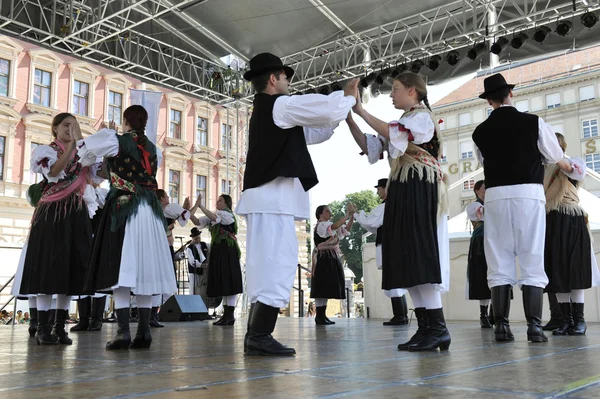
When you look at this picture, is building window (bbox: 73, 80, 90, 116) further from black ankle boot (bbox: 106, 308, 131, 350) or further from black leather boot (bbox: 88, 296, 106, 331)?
black ankle boot (bbox: 106, 308, 131, 350)

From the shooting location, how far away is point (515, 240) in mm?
3713

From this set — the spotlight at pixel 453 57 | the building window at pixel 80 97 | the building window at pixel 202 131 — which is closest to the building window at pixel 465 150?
the building window at pixel 202 131

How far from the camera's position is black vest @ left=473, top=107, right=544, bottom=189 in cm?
367

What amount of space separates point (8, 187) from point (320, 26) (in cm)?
1137

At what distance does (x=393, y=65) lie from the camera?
11.3 meters

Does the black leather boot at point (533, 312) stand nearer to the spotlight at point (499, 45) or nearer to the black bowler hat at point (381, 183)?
the black bowler hat at point (381, 183)

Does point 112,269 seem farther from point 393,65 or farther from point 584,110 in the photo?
point 584,110

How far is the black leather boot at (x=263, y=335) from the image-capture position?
2797 mm

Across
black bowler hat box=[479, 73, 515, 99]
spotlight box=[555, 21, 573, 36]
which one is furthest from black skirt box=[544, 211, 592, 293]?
spotlight box=[555, 21, 573, 36]

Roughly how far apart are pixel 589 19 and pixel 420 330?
7495 millimetres

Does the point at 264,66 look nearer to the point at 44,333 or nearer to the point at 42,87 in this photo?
the point at 44,333

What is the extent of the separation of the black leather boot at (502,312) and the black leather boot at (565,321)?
0.79 meters

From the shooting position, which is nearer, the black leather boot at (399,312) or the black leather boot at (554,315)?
the black leather boot at (554,315)

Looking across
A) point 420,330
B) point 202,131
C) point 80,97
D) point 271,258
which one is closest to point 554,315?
point 420,330
